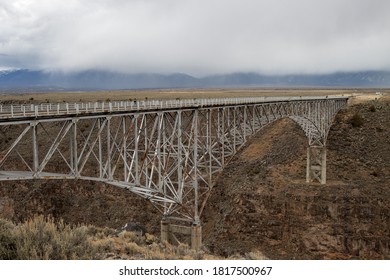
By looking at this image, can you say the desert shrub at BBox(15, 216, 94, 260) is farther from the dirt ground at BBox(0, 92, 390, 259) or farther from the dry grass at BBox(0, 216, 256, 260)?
the dirt ground at BBox(0, 92, 390, 259)

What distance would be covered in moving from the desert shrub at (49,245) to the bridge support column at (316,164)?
121 feet

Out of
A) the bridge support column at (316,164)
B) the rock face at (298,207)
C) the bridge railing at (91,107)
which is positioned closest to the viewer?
the bridge railing at (91,107)

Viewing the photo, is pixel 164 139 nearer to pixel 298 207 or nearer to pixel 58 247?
pixel 58 247

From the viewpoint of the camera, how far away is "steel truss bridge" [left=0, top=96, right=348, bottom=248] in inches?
705

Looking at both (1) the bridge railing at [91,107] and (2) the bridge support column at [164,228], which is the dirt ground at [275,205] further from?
(1) the bridge railing at [91,107]

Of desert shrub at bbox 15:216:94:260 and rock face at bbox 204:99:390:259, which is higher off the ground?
desert shrub at bbox 15:216:94:260

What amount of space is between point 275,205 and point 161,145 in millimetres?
19808

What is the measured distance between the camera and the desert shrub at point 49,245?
9922mm

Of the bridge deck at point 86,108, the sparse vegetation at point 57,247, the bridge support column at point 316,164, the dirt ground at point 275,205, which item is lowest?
the dirt ground at point 275,205

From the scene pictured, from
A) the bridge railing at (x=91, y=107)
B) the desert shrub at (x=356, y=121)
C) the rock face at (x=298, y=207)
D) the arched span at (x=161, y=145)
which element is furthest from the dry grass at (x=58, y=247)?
the desert shrub at (x=356, y=121)

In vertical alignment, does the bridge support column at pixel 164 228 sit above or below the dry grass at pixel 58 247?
below

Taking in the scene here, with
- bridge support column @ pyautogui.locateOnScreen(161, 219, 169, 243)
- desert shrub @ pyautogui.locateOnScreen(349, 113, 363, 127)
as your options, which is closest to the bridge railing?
bridge support column @ pyautogui.locateOnScreen(161, 219, 169, 243)

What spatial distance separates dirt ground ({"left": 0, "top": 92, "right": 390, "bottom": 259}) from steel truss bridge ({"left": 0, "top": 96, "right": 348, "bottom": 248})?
8.59 feet

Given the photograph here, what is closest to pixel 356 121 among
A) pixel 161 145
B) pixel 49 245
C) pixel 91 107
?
pixel 161 145
